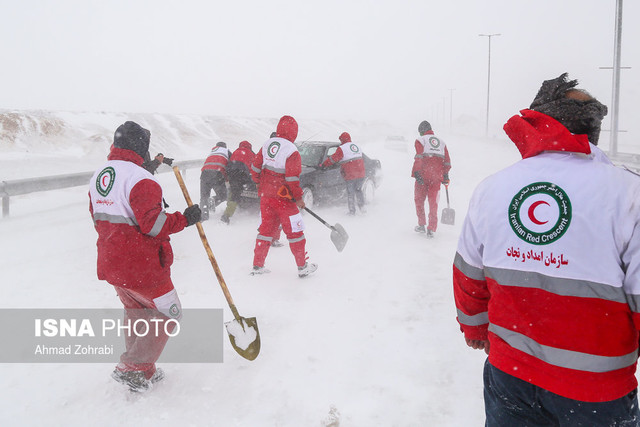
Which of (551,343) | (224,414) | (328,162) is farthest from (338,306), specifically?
(328,162)

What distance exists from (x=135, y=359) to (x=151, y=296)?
0.48 meters

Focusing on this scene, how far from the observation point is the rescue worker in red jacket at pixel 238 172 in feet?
27.1

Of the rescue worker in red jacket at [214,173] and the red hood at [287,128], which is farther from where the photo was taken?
the rescue worker in red jacket at [214,173]

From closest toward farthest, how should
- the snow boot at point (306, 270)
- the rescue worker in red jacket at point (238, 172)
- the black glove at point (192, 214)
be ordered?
the black glove at point (192, 214)
the snow boot at point (306, 270)
the rescue worker in red jacket at point (238, 172)

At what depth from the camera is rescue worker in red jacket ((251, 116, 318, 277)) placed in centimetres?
513

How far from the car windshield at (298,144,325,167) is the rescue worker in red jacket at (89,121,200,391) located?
21.0 feet

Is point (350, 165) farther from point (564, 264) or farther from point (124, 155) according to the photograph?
point (564, 264)

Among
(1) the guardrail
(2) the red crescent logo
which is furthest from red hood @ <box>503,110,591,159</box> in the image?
(1) the guardrail

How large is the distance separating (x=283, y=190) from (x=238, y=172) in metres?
3.49

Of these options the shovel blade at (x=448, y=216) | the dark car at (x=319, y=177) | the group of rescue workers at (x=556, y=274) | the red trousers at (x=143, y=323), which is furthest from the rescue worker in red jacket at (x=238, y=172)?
the group of rescue workers at (x=556, y=274)

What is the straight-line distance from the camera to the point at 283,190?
16.9 feet

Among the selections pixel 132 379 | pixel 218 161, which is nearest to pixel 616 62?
pixel 218 161

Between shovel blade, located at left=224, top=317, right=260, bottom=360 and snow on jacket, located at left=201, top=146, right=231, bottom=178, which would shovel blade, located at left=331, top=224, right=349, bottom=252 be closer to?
shovel blade, located at left=224, top=317, right=260, bottom=360

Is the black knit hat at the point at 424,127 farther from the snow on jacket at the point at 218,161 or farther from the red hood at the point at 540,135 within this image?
the red hood at the point at 540,135
